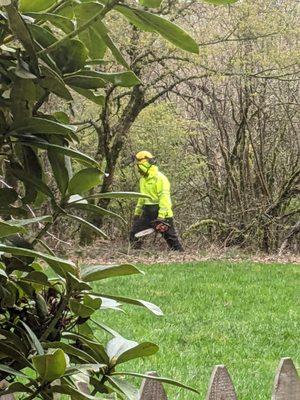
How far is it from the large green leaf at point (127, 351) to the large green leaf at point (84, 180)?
9.7 inches

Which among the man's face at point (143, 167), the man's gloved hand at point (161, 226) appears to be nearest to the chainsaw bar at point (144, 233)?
the man's gloved hand at point (161, 226)

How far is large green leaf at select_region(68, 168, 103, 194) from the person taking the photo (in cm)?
100

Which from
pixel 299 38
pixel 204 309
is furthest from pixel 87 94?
pixel 299 38

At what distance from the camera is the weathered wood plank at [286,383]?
2.02m

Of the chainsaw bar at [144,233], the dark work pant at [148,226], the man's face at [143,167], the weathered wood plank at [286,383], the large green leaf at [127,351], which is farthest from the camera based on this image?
the dark work pant at [148,226]

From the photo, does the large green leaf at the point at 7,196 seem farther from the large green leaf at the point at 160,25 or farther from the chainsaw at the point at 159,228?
the chainsaw at the point at 159,228

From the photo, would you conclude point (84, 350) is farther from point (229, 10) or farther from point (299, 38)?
point (299, 38)

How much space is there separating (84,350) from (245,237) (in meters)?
12.0

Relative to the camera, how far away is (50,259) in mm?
868

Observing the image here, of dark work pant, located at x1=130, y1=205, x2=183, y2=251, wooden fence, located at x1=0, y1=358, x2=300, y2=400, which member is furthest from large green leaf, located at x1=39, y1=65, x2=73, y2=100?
dark work pant, located at x1=130, y1=205, x2=183, y2=251

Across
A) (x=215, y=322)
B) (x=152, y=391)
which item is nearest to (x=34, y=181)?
(x=152, y=391)

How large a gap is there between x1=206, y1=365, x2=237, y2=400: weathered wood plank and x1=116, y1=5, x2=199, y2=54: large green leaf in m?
1.17

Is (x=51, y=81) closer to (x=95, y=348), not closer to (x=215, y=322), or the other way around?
(x=95, y=348)

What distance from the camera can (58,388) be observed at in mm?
903
